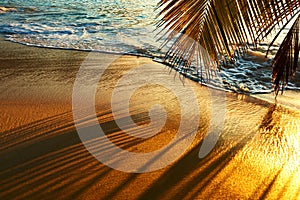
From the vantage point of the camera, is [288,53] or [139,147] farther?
[139,147]

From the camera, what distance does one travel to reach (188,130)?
3.22 metres

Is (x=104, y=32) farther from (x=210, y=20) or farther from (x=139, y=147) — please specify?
(x=210, y=20)

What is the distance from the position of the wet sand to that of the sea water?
76 cm

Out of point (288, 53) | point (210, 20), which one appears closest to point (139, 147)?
point (288, 53)

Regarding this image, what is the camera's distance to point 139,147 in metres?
2.82

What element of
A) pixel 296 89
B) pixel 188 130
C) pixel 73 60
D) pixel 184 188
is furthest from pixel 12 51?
pixel 296 89

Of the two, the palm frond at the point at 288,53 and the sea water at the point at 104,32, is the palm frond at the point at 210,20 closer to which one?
the palm frond at the point at 288,53

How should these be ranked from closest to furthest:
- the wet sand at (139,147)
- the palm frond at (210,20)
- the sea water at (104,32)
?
the palm frond at (210,20)
the wet sand at (139,147)
the sea water at (104,32)

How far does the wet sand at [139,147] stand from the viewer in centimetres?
231

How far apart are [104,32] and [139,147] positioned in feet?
18.9

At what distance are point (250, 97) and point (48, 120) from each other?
2.85 metres

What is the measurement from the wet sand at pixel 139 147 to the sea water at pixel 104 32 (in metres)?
0.76

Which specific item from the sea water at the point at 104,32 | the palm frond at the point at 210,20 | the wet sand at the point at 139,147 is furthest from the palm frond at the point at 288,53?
the sea water at the point at 104,32

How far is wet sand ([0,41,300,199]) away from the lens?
231cm
